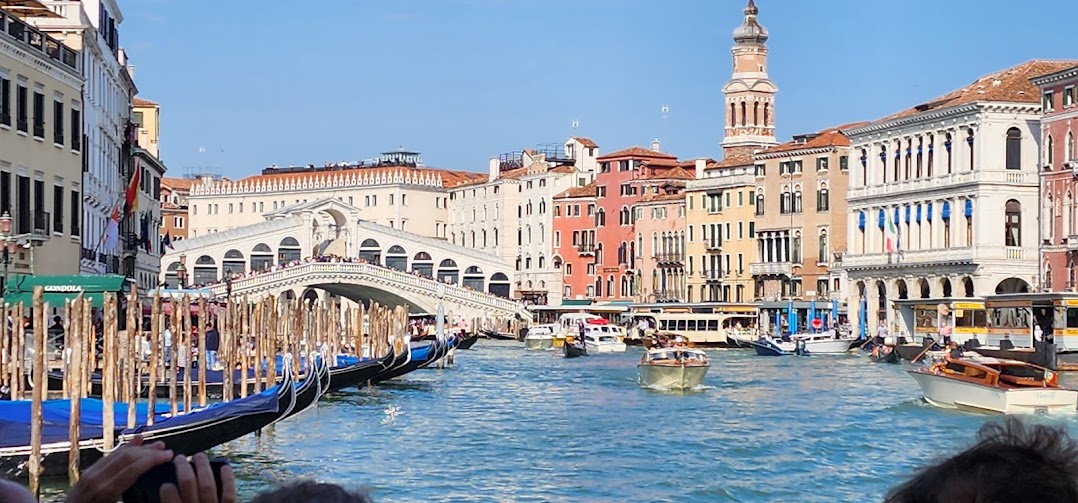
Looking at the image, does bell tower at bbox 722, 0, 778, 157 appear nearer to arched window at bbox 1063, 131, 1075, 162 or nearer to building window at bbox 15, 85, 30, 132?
arched window at bbox 1063, 131, 1075, 162

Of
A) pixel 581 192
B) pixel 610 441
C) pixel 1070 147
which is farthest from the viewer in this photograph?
pixel 581 192

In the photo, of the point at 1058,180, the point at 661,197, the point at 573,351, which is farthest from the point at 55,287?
the point at 661,197

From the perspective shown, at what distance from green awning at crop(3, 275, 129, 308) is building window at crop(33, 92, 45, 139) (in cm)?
239

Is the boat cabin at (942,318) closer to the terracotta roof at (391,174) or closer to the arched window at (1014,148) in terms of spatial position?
the arched window at (1014,148)

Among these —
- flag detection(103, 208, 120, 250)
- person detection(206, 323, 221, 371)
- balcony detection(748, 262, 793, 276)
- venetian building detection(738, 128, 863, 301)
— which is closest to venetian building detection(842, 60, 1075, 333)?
venetian building detection(738, 128, 863, 301)

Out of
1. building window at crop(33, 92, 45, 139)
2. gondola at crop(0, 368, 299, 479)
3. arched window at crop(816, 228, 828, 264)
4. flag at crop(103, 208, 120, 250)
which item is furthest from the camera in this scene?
arched window at crop(816, 228, 828, 264)

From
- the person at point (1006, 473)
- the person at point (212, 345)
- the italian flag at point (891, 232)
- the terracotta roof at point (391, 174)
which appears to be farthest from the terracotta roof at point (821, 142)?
the person at point (1006, 473)

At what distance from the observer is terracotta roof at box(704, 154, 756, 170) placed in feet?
162

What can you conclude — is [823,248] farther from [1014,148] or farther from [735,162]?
[1014,148]

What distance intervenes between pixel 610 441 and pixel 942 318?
1745cm

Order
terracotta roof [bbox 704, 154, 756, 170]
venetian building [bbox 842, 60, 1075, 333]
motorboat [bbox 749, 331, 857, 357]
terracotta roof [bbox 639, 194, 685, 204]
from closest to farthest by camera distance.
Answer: motorboat [bbox 749, 331, 857, 357], venetian building [bbox 842, 60, 1075, 333], terracotta roof [bbox 704, 154, 756, 170], terracotta roof [bbox 639, 194, 685, 204]

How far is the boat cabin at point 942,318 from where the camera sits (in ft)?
95.2

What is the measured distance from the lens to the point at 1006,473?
139 centimetres

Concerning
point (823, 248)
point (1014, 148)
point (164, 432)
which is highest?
point (1014, 148)
